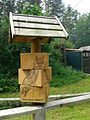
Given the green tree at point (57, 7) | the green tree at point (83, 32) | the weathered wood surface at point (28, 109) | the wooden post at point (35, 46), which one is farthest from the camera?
the green tree at point (57, 7)

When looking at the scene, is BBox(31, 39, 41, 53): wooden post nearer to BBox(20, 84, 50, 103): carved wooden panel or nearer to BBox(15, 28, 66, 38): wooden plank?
BBox(15, 28, 66, 38): wooden plank

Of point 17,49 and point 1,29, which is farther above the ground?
point 1,29

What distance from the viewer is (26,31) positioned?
300 cm

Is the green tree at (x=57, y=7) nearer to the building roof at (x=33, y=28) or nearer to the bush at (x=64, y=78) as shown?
the bush at (x=64, y=78)

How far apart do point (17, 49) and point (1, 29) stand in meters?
1.31

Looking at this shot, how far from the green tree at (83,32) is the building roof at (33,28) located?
47.7 meters

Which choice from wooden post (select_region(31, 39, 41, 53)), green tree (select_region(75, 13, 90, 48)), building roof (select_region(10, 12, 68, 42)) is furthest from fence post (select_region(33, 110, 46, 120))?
green tree (select_region(75, 13, 90, 48))

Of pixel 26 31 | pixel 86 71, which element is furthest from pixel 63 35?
pixel 86 71

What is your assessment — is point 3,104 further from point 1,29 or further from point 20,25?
point 1,29

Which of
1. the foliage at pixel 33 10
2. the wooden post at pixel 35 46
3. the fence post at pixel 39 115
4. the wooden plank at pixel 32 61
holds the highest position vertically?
the foliage at pixel 33 10

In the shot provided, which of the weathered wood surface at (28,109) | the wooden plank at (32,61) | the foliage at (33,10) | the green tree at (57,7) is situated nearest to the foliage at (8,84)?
the foliage at (33,10)

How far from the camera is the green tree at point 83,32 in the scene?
51.7 meters

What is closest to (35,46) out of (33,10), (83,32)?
(33,10)

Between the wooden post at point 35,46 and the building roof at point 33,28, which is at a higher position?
the building roof at point 33,28
